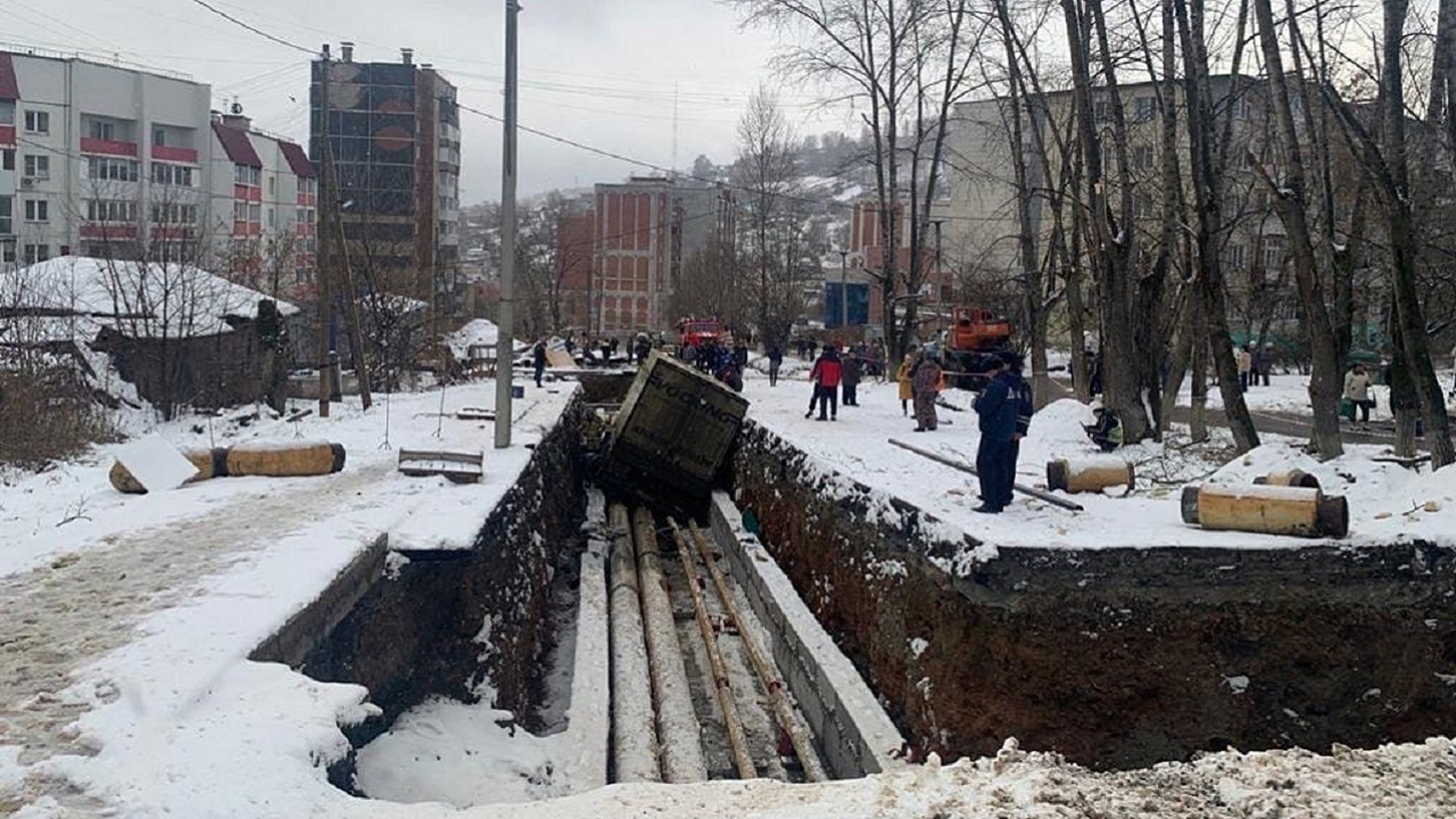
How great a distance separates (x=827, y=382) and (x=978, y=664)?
12.5 meters

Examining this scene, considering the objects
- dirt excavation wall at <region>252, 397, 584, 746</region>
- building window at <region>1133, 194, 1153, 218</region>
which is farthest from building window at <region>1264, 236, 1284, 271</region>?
dirt excavation wall at <region>252, 397, 584, 746</region>

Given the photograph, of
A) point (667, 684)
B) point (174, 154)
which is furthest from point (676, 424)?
point (174, 154)

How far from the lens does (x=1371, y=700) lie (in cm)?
932

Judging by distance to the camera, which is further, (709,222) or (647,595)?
(709,222)

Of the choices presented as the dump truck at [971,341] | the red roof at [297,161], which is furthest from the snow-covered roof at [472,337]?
the red roof at [297,161]

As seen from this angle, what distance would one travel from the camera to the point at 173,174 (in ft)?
179

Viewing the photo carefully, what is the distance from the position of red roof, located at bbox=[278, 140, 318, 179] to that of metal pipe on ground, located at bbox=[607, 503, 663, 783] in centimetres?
5799

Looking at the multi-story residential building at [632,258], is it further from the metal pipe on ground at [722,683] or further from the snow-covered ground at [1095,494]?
the metal pipe on ground at [722,683]

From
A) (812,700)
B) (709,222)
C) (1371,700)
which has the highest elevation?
(709,222)

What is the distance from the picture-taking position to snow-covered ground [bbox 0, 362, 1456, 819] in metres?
5.35

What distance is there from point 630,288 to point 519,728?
70.7 m

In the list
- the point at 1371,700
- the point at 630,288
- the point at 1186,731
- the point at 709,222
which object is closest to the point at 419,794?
the point at 1186,731

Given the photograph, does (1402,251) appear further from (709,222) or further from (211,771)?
(709,222)

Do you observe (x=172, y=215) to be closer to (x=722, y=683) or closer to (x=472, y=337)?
(x=472, y=337)
